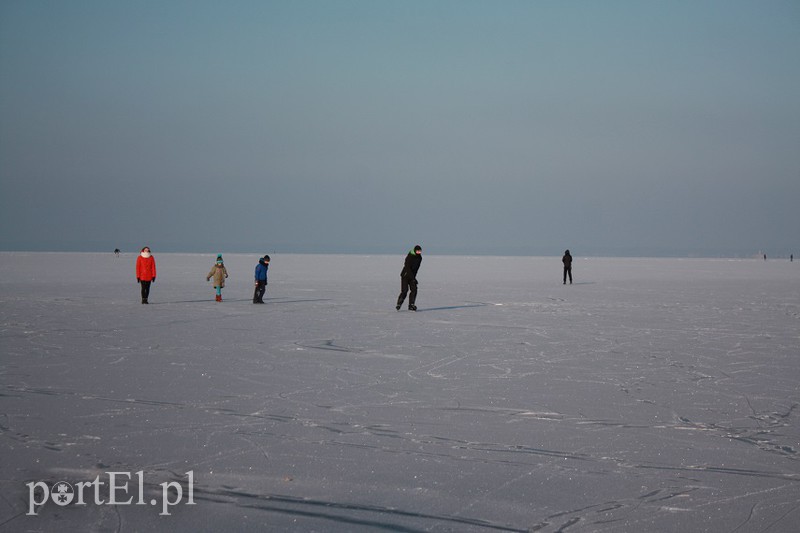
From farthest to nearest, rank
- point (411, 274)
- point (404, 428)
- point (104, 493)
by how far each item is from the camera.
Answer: point (411, 274)
point (404, 428)
point (104, 493)

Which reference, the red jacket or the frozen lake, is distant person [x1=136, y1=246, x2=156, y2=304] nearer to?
the red jacket

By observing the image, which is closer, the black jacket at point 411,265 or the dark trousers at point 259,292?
the black jacket at point 411,265

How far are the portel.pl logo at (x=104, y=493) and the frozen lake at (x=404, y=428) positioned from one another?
0.03 m

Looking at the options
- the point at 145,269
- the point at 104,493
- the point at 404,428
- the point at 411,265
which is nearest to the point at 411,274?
the point at 411,265

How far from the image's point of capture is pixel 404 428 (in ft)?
18.5

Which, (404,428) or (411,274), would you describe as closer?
(404,428)

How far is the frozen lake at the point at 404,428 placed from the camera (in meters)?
3.89

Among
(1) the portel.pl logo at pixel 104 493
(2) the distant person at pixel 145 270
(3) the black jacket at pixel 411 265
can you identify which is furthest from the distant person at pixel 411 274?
(1) the portel.pl logo at pixel 104 493

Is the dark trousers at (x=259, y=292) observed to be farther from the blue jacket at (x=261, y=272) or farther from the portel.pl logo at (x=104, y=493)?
the portel.pl logo at (x=104, y=493)

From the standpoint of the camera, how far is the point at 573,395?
6.96m

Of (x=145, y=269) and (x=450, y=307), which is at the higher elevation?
(x=145, y=269)

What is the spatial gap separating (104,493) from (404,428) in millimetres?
2318

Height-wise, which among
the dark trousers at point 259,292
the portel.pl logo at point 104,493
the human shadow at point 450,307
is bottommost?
the portel.pl logo at point 104,493

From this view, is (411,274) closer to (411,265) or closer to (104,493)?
(411,265)
